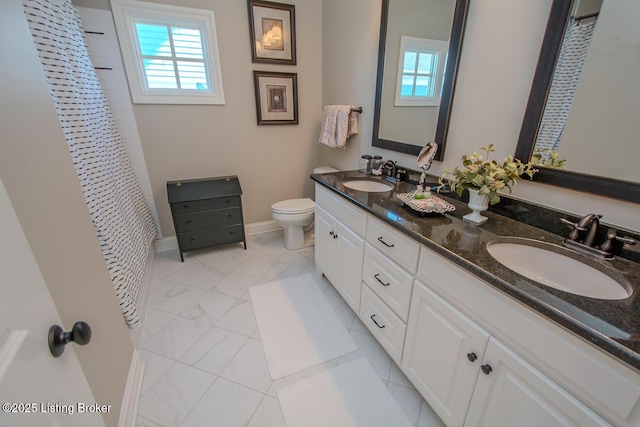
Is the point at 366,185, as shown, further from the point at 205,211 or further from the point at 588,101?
the point at 205,211

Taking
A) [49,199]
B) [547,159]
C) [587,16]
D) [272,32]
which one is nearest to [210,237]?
[49,199]

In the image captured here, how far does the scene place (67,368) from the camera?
0.63 meters

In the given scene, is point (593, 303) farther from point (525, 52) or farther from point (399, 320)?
point (525, 52)

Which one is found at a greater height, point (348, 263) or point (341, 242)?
point (341, 242)

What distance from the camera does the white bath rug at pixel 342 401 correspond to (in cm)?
129

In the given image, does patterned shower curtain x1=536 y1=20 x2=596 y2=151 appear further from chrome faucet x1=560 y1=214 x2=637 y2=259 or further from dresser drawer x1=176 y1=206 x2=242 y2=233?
dresser drawer x1=176 y1=206 x2=242 y2=233

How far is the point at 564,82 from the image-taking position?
1086 mm

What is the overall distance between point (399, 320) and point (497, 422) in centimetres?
51

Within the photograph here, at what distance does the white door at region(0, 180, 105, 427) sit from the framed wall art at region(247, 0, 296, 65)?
2573 mm

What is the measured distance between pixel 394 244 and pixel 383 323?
498 mm

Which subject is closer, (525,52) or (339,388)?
(525,52)

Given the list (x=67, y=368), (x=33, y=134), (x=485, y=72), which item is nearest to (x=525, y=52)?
(x=485, y=72)

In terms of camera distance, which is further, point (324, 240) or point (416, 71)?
point (324, 240)

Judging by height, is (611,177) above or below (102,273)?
above
